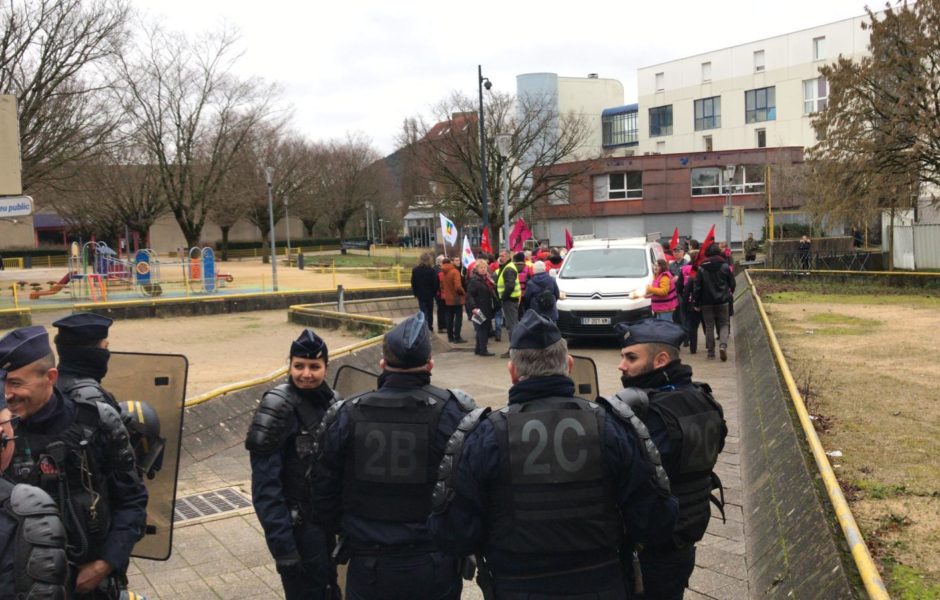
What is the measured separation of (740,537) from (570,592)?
137 inches

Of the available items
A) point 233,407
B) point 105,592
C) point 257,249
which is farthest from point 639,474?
point 257,249

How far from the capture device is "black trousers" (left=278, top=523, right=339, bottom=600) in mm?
3914

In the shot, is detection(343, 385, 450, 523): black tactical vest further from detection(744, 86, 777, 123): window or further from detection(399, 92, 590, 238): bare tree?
detection(744, 86, 777, 123): window

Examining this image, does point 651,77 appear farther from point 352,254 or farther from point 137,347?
point 137,347

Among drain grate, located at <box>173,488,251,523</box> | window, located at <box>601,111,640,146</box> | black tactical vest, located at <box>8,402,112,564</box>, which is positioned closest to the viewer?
black tactical vest, located at <box>8,402,112,564</box>

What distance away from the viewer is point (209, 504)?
728 centimetres

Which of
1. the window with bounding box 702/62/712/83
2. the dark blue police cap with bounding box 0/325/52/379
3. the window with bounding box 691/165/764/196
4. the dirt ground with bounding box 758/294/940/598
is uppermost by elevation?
the window with bounding box 702/62/712/83

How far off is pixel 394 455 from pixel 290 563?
791 mm

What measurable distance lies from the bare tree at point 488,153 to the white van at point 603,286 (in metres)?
25.2

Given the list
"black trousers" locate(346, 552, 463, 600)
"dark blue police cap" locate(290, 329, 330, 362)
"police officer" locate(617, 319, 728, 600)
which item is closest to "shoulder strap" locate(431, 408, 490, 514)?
"black trousers" locate(346, 552, 463, 600)

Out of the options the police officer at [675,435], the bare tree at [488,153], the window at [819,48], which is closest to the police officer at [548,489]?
the police officer at [675,435]

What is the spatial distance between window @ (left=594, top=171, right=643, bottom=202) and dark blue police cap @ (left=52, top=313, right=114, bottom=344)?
56652mm

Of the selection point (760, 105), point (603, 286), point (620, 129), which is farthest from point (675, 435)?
point (620, 129)

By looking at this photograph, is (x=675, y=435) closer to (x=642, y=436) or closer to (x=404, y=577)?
(x=642, y=436)
